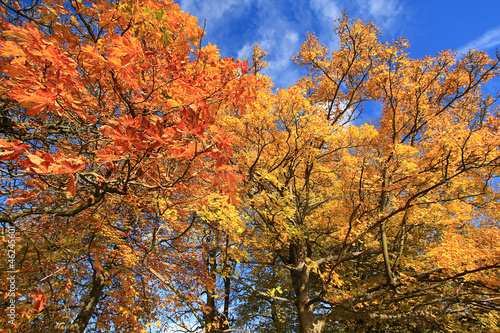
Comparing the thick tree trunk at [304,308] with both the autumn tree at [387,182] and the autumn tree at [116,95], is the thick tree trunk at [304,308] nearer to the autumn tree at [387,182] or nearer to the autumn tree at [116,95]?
the autumn tree at [387,182]

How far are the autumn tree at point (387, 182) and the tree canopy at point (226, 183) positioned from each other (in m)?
0.06

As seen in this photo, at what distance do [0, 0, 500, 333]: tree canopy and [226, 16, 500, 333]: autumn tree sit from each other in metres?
0.06

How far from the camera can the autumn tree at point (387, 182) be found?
497 cm

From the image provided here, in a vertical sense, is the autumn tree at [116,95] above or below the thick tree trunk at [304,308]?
above

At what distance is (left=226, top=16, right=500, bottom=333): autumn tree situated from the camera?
4.97 meters

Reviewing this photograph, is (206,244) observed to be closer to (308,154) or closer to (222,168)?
(308,154)

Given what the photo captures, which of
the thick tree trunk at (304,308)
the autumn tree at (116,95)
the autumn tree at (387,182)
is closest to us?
the autumn tree at (116,95)

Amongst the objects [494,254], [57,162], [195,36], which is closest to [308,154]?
[494,254]

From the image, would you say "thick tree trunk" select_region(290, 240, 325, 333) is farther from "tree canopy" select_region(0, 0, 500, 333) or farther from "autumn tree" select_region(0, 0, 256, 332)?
"autumn tree" select_region(0, 0, 256, 332)

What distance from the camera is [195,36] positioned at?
→ 2.09 m

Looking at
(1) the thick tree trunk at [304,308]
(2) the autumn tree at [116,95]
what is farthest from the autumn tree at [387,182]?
(2) the autumn tree at [116,95]

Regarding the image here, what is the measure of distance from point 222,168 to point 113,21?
5.65ft

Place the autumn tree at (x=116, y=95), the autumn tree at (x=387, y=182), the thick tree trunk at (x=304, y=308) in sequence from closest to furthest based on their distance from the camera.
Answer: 1. the autumn tree at (x=116, y=95)
2. the autumn tree at (x=387, y=182)
3. the thick tree trunk at (x=304, y=308)

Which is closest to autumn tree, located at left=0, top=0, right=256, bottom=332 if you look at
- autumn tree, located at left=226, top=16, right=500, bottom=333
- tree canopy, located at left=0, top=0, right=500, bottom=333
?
tree canopy, located at left=0, top=0, right=500, bottom=333
